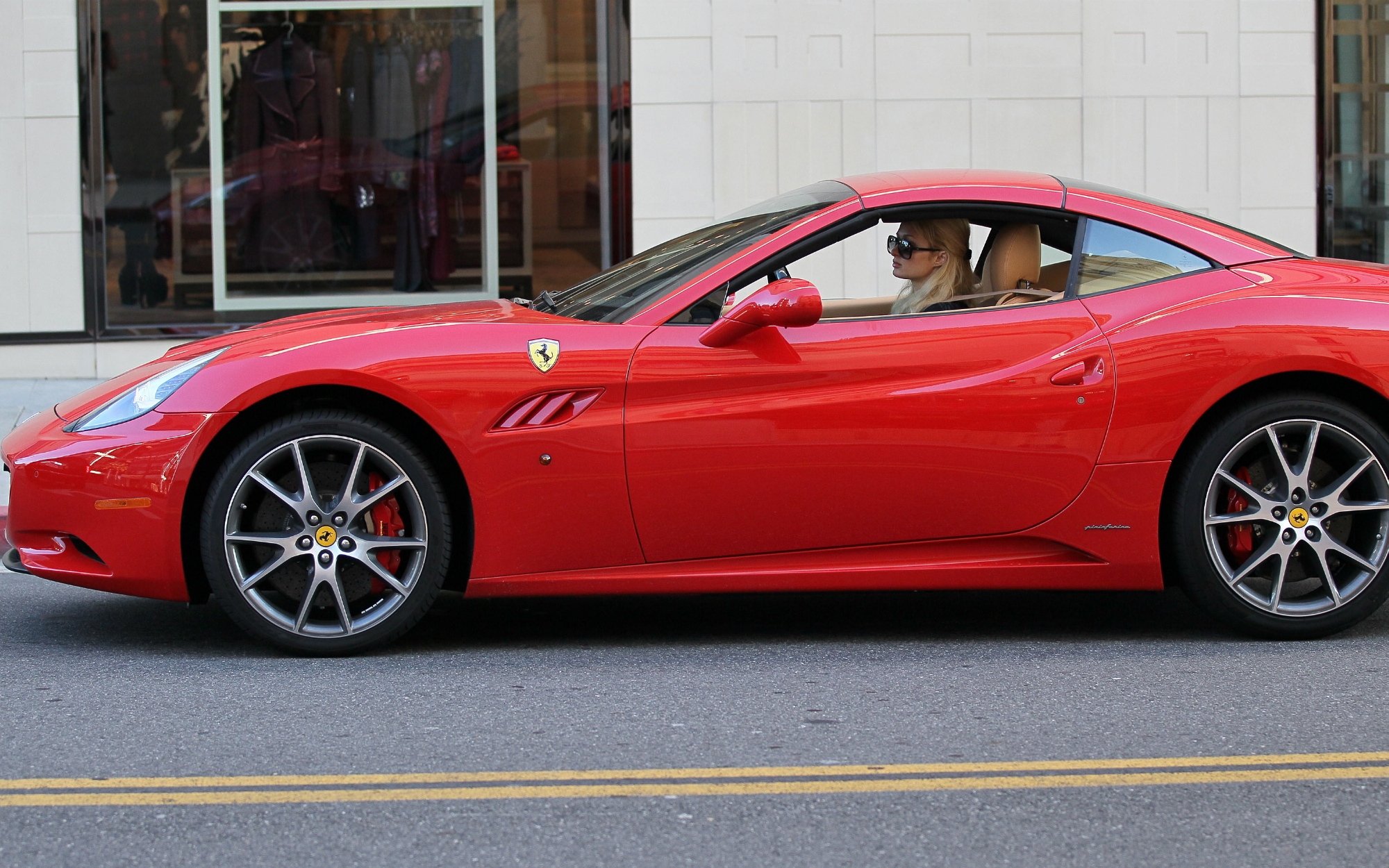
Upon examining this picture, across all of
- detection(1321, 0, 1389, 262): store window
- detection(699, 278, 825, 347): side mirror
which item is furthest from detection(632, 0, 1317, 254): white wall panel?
detection(699, 278, 825, 347): side mirror

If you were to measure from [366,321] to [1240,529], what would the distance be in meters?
2.79

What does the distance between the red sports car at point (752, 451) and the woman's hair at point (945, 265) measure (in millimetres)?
204

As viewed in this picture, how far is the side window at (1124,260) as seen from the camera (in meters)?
5.25

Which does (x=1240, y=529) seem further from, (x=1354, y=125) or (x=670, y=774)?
(x=1354, y=125)

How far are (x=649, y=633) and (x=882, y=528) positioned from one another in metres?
0.90

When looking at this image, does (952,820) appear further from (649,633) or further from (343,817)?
(649,633)

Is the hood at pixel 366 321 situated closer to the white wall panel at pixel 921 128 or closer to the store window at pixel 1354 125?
the white wall panel at pixel 921 128

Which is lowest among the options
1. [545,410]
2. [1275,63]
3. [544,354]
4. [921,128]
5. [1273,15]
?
[545,410]

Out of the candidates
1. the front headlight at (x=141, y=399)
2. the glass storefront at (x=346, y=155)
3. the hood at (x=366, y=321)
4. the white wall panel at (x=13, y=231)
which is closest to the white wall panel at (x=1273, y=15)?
the glass storefront at (x=346, y=155)

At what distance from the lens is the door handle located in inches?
198

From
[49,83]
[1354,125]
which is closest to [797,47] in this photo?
[1354,125]

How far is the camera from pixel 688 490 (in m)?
4.93

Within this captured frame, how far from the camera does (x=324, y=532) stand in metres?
4.94

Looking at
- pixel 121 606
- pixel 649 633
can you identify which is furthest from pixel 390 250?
pixel 649 633
